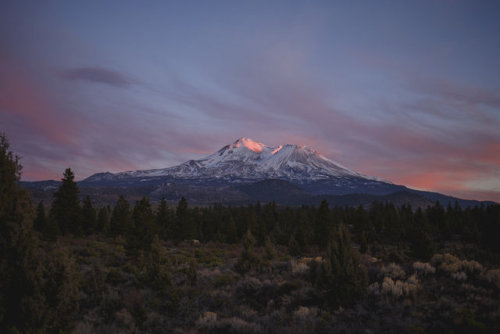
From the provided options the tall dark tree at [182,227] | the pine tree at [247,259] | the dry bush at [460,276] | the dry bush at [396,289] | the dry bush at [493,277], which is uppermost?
the dry bush at [493,277]

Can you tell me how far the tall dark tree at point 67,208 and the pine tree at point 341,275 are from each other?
117 feet

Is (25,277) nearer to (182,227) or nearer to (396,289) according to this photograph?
(396,289)

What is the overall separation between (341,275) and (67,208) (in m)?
37.1

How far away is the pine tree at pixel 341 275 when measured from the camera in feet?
32.7

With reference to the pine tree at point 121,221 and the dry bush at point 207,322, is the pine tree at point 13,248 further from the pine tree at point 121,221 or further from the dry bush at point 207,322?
the pine tree at point 121,221

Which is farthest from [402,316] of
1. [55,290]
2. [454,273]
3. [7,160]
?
[7,160]

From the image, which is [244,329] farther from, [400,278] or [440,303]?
[400,278]

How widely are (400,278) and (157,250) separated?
37.9 feet

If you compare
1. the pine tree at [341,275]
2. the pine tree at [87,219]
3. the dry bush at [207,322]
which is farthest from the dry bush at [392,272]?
the pine tree at [87,219]

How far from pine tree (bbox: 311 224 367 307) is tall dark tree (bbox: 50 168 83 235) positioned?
35.8 m

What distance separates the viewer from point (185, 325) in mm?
9539

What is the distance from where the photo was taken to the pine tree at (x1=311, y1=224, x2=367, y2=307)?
9.95m

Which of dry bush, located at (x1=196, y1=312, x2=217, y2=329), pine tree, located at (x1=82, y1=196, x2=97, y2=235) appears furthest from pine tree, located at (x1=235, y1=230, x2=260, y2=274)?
pine tree, located at (x1=82, y1=196, x2=97, y2=235)

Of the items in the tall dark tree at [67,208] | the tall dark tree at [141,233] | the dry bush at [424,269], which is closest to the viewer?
the dry bush at [424,269]
